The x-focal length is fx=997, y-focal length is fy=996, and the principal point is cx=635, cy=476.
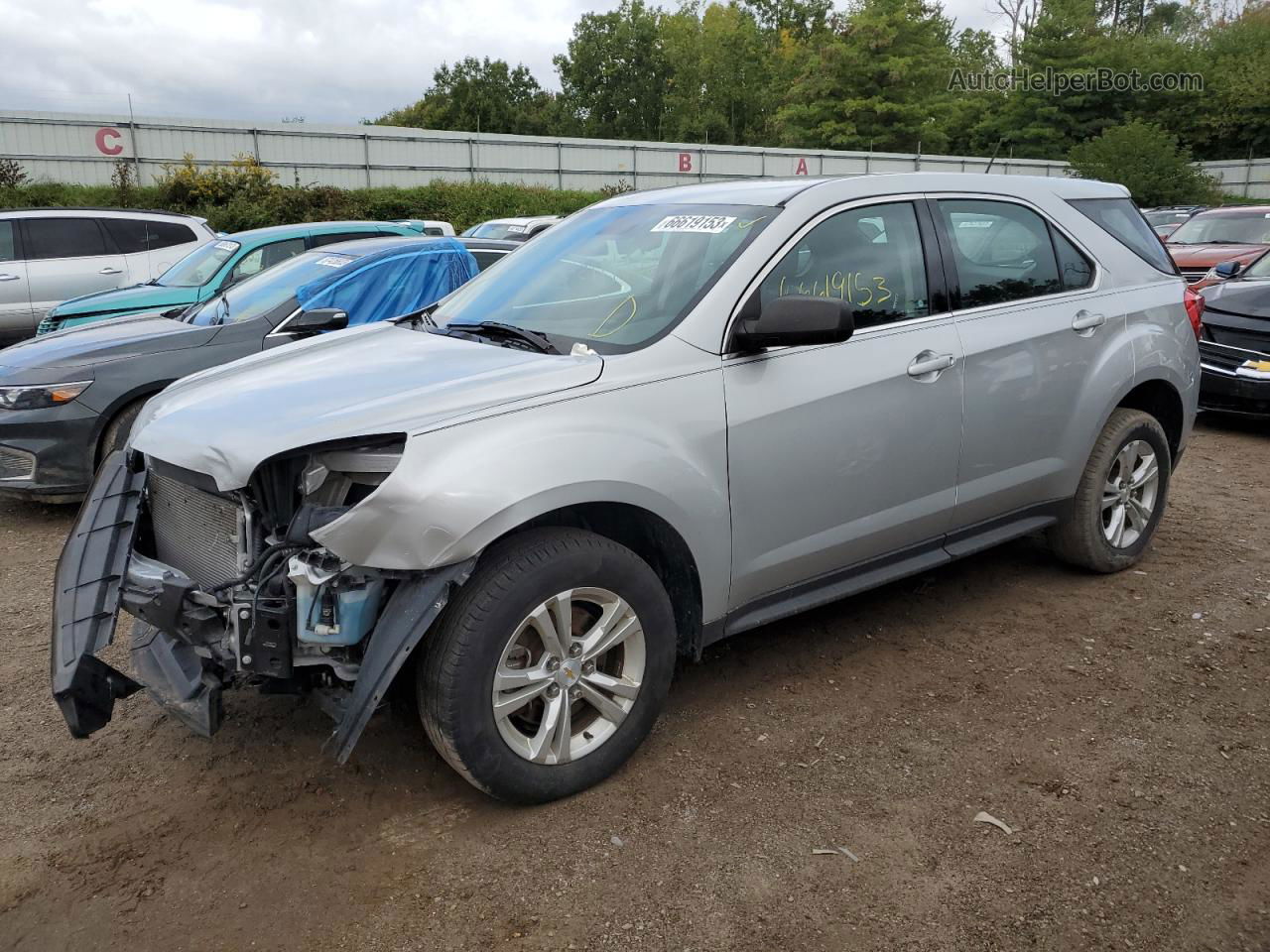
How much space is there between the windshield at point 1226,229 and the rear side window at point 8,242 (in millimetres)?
14349

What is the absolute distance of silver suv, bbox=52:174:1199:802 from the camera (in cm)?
273

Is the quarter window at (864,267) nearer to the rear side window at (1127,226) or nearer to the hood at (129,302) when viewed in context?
the rear side window at (1127,226)

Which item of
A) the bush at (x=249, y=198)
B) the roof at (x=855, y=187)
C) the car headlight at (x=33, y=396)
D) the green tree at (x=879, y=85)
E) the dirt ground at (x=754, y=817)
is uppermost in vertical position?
the green tree at (x=879, y=85)

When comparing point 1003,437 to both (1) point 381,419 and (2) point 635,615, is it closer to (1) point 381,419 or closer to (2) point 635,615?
(2) point 635,615

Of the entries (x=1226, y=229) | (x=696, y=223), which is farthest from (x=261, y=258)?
(x=1226, y=229)

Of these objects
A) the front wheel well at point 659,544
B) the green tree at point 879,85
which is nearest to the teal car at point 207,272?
the front wheel well at point 659,544

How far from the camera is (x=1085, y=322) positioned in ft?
14.2

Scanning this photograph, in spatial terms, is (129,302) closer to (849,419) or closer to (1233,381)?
(849,419)

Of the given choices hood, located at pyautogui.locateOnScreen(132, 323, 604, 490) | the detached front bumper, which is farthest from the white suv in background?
the detached front bumper

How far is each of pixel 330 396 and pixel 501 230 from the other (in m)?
13.3

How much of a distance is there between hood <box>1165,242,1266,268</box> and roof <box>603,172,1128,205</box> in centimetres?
918

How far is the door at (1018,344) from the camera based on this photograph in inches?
156

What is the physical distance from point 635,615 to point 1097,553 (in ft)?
8.98

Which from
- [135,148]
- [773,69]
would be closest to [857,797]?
[135,148]
